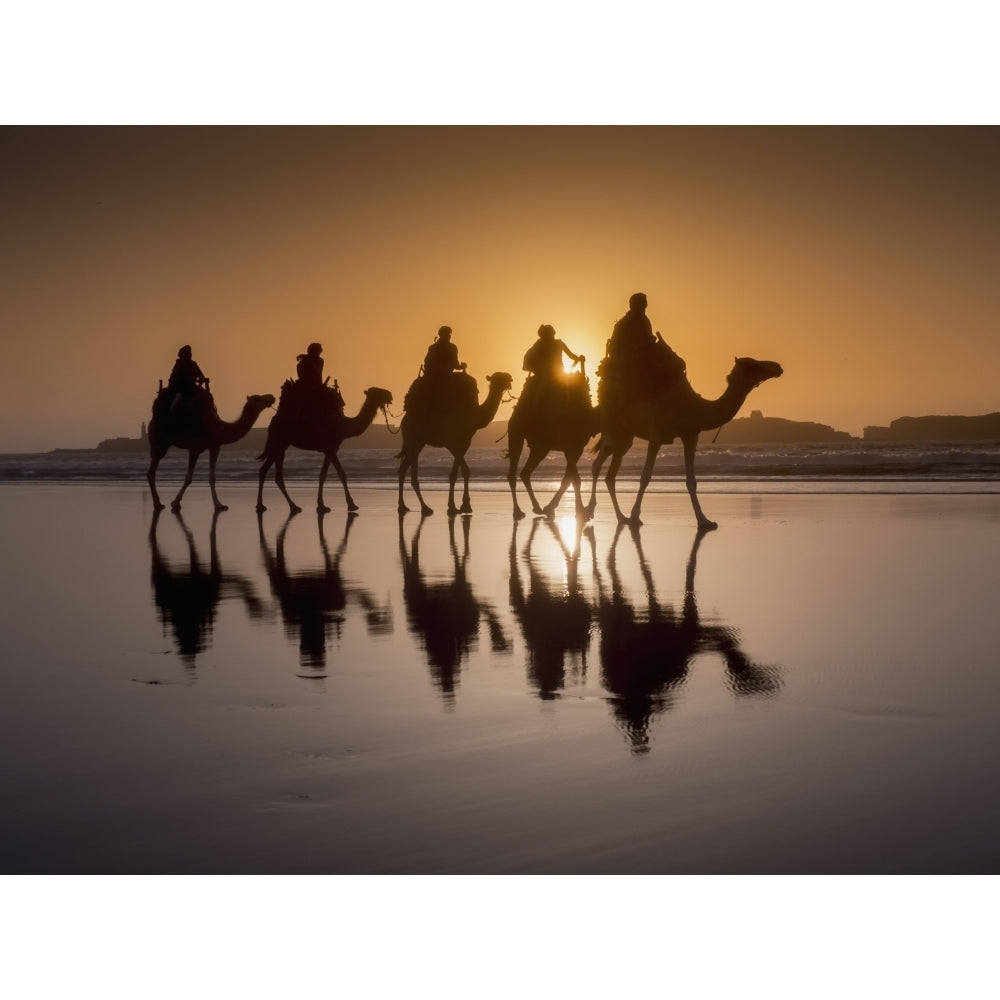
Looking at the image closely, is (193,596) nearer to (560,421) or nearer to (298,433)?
(560,421)

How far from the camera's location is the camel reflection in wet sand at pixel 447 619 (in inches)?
270

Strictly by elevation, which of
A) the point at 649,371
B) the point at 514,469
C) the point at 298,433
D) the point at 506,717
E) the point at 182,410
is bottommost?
the point at 506,717

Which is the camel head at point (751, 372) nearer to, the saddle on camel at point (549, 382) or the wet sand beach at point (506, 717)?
the saddle on camel at point (549, 382)

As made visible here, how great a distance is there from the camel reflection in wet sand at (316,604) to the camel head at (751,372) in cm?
612

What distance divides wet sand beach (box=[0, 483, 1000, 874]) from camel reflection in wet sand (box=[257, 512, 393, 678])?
4 cm

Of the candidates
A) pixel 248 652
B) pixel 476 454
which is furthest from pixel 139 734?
pixel 476 454

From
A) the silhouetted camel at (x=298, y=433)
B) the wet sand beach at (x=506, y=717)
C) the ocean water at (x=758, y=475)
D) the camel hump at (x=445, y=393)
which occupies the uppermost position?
the camel hump at (x=445, y=393)

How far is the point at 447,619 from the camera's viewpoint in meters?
8.59

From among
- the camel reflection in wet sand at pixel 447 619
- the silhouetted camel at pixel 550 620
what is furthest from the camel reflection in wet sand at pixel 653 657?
the camel reflection in wet sand at pixel 447 619

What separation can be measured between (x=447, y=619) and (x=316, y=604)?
4.04 feet

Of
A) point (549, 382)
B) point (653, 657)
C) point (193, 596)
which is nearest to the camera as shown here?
point (653, 657)

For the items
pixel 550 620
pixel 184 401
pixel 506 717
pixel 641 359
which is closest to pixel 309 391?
pixel 184 401

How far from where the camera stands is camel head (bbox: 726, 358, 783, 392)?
1714 centimetres

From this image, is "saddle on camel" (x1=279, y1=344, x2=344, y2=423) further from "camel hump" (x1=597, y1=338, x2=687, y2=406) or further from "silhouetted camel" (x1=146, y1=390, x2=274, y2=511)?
"camel hump" (x1=597, y1=338, x2=687, y2=406)
